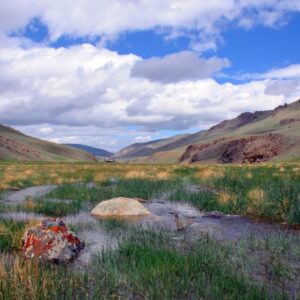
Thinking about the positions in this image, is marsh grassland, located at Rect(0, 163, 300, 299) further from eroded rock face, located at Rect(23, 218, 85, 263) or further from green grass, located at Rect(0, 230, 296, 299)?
eroded rock face, located at Rect(23, 218, 85, 263)

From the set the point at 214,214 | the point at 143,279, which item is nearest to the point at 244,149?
the point at 214,214

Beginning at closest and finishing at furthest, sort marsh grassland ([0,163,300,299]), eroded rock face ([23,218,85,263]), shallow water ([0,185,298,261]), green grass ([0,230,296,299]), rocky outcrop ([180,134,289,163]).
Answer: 1. green grass ([0,230,296,299])
2. marsh grassland ([0,163,300,299])
3. eroded rock face ([23,218,85,263])
4. shallow water ([0,185,298,261])
5. rocky outcrop ([180,134,289,163])

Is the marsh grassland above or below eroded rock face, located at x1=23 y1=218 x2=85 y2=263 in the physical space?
below

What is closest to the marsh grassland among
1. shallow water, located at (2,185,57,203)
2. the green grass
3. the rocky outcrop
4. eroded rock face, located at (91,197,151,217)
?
the green grass

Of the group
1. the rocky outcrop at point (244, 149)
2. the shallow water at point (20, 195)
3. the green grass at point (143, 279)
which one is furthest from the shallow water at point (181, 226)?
the rocky outcrop at point (244, 149)

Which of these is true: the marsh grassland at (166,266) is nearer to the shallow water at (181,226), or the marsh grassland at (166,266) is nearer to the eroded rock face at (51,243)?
the shallow water at (181,226)

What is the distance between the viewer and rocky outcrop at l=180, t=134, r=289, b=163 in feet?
435

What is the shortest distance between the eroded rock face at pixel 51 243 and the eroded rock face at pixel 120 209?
228 inches

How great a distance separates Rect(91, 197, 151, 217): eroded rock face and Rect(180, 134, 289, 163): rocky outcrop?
11750 centimetres

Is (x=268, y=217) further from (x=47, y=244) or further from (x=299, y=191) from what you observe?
(x=47, y=244)

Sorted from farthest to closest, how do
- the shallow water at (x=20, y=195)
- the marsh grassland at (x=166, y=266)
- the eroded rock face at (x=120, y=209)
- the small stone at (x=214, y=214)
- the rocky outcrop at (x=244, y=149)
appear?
the rocky outcrop at (x=244, y=149), the shallow water at (x=20, y=195), the eroded rock face at (x=120, y=209), the small stone at (x=214, y=214), the marsh grassland at (x=166, y=266)

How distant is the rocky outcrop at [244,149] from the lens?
133 m

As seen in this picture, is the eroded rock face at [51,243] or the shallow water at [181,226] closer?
the eroded rock face at [51,243]

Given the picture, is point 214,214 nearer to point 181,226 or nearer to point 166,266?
point 181,226
